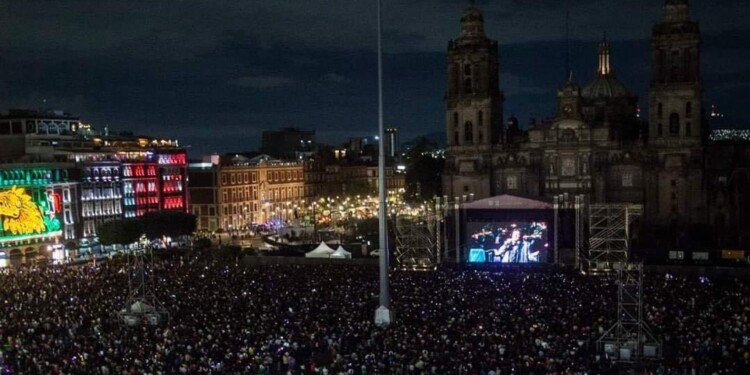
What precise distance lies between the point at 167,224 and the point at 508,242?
3227 cm

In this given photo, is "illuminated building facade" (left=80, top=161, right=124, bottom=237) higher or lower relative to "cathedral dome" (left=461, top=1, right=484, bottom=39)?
lower

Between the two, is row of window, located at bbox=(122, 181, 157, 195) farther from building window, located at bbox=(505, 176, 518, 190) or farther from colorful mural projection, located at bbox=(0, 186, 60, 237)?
building window, located at bbox=(505, 176, 518, 190)

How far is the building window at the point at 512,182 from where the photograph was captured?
63344 millimetres

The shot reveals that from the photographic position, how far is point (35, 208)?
65.8 m

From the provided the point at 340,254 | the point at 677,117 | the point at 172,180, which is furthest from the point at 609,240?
the point at 172,180

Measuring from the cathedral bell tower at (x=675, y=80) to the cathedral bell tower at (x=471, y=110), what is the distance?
12805 mm

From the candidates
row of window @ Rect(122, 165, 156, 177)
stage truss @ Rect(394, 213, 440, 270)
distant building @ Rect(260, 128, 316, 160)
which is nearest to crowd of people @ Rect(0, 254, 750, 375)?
stage truss @ Rect(394, 213, 440, 270)

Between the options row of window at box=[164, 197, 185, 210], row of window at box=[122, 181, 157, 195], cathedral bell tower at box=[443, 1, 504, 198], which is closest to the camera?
cathedral bell tower at box=[443, 1, 504, 198]

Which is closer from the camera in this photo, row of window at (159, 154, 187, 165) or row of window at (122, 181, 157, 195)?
row of window at (122, 181, 157, 195)

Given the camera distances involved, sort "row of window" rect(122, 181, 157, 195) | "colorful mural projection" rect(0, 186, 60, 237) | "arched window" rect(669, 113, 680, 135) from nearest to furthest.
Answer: "arched window" rect(669, 113, 680, 135) → "colorful mural projection" rect(0, 186, 60, 237) → "row of window" rect(122, 181, 157, 195)

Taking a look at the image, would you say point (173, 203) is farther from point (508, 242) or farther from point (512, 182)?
point (508, 242)

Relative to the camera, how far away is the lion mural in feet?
205

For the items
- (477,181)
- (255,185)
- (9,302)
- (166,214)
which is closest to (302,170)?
(255,185)

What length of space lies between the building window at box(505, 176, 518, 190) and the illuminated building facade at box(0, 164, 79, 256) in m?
38.3
